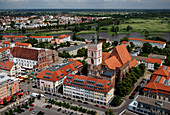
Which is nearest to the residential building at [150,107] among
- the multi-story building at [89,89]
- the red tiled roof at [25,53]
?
the multi-story building at [89,89]

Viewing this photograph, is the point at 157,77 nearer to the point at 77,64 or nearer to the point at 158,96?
the point at 158,96

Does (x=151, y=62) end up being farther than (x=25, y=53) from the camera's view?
No

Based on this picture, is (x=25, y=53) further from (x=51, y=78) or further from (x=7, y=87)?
(x=51, y=78)

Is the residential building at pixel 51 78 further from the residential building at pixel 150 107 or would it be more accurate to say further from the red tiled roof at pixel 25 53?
the residential building at pixel 150 107

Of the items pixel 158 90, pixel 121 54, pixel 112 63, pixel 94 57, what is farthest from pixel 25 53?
pixel 158 90

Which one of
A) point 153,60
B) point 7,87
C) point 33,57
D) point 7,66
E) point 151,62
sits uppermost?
point 33,57

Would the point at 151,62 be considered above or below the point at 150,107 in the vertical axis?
above

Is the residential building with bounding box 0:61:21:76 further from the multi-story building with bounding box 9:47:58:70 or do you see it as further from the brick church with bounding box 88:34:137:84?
the brick church with bounding box 88:34:137:84
